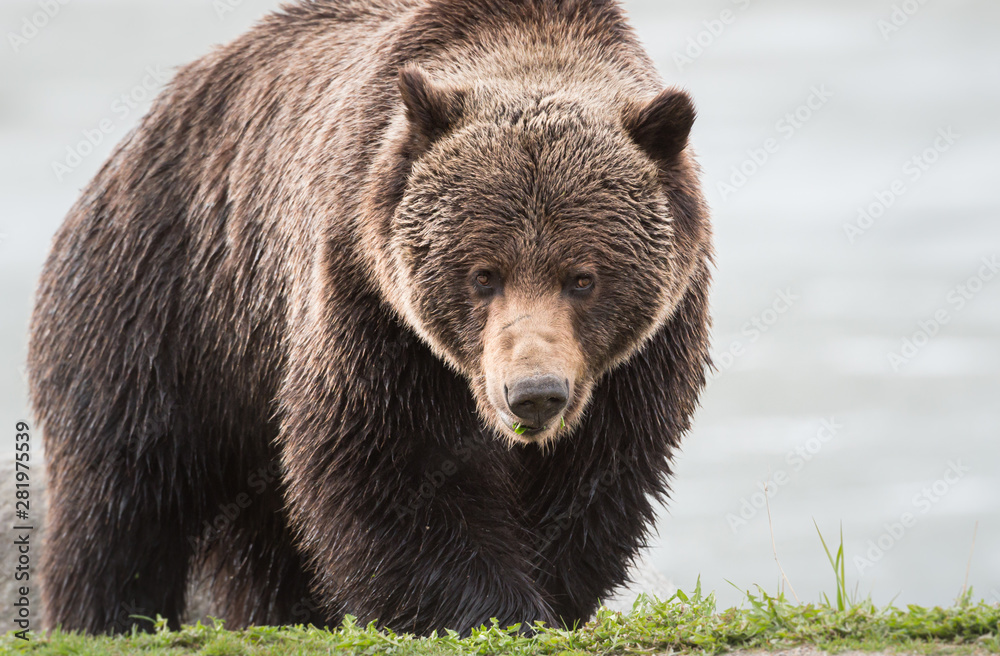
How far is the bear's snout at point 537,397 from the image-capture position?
16.2 feet

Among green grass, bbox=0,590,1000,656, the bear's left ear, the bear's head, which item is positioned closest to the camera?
green grass, bbox=0,590,1000,656

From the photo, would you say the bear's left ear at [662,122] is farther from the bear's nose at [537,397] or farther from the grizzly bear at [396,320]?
the bear's nose at [537,397]

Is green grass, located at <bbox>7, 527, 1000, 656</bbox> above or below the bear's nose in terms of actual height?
below

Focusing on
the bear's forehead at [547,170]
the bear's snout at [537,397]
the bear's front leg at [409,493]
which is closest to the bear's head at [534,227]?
the bear's forehead at [547,170]

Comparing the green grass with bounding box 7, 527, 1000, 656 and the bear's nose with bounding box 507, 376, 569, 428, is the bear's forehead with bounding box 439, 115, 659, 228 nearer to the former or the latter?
the bear's nose with bounding box 507, 376, 569, 428

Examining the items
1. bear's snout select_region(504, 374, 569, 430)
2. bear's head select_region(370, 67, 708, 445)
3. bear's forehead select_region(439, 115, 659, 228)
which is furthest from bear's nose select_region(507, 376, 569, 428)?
bear's forehead select_region(439, 115, 659, 228)

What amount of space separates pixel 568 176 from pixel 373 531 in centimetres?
216

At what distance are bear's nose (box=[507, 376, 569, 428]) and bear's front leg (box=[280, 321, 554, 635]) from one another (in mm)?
1056

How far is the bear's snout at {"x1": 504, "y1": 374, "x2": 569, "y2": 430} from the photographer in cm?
494

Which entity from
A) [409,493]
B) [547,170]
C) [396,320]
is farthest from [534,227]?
[409,493]

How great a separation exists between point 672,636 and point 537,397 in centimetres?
115

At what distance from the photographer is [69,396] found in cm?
788

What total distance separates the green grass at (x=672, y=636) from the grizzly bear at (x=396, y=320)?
0.89 meters

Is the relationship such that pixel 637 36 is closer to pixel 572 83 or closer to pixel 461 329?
pixel 572 83
